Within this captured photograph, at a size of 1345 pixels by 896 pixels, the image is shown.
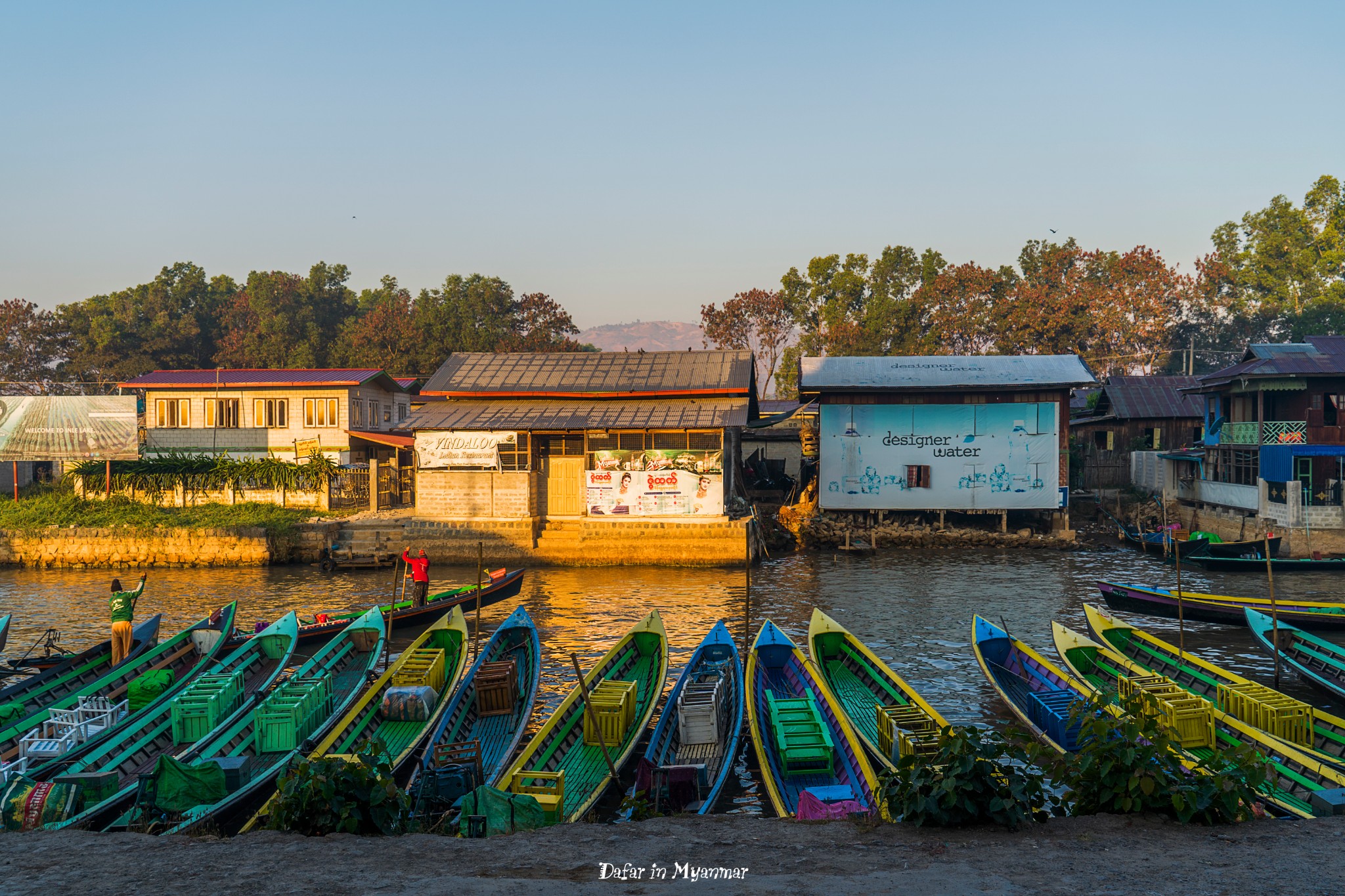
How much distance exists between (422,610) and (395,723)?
8646 millimetres

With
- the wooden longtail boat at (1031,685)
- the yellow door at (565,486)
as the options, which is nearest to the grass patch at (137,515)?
the yellow door at (565,486)

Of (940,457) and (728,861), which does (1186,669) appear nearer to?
(728,861)

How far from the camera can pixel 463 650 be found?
16719 millimetres

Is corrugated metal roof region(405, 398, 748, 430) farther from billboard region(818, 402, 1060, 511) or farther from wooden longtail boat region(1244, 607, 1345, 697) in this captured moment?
wooden longtail boat region(1244, 607, 1345, 697)

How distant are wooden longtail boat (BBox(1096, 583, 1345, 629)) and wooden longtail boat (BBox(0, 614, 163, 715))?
21.7 metres

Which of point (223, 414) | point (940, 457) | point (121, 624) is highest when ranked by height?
point (223, 414)

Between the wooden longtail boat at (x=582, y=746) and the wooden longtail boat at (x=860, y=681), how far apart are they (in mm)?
3099

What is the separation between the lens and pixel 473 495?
3366cm

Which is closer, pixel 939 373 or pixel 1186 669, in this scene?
pixel 1186 669

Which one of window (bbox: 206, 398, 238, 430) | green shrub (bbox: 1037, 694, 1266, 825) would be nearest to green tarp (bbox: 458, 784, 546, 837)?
green shrub (bbox: 1037, 694, 1266, 825)

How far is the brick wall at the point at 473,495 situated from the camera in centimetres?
3334

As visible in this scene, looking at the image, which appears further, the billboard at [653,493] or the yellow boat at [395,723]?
the billboard at [653,493]

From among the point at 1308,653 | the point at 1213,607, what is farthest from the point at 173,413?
the point at 1308,653

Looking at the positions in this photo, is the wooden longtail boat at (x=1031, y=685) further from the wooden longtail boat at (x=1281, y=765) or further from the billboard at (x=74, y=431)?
the billboard at (x=74, y=431)
